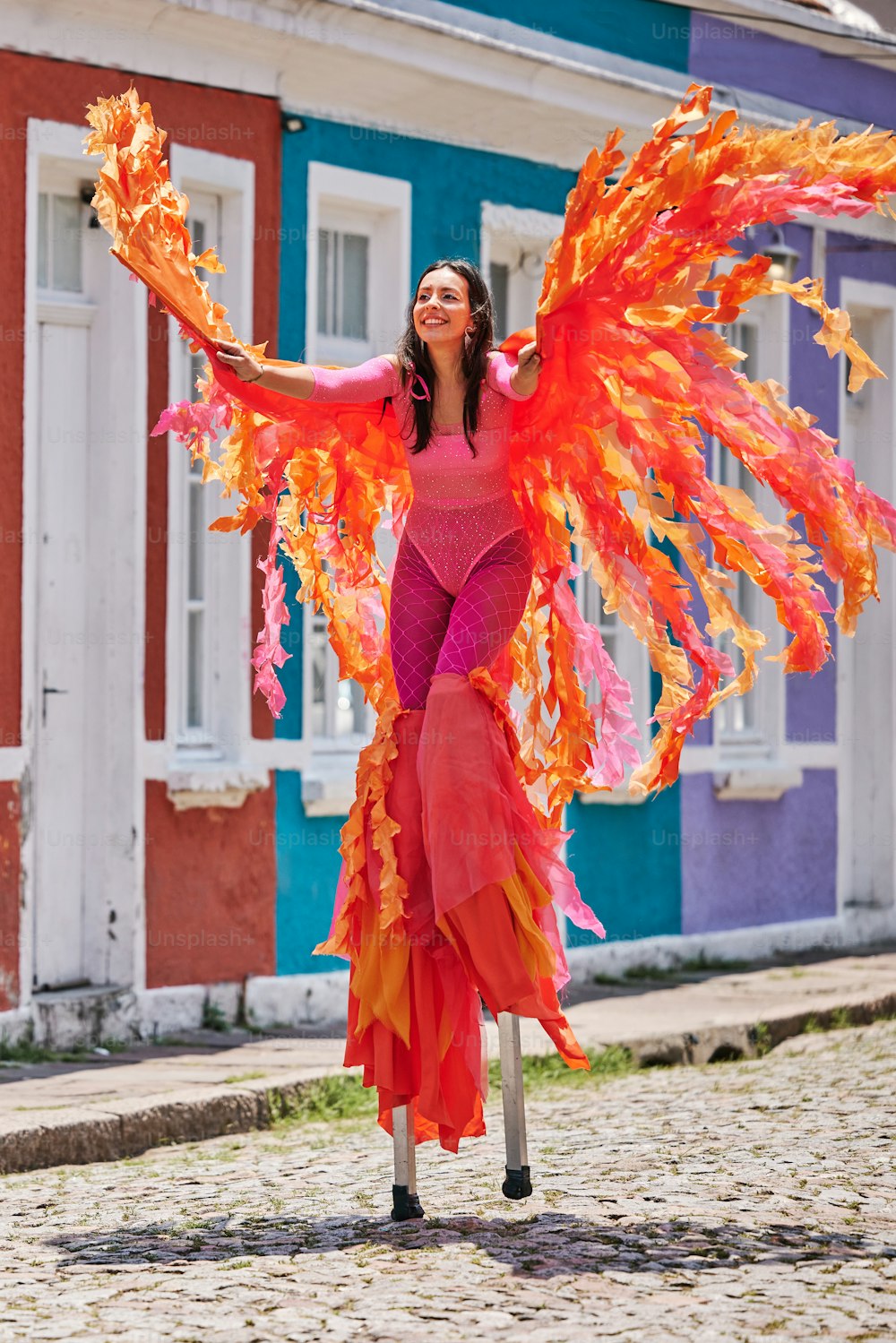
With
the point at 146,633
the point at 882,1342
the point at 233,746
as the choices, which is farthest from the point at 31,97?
the point at 882,1342

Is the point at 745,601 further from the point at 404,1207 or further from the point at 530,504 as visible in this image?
the point at 404,1207

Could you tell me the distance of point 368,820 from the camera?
17.9 ft

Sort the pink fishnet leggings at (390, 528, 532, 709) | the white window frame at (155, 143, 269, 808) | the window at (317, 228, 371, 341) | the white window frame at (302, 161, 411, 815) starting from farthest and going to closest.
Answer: the window at (317, 228, 371, 341) < the white window frame at (302, 161, 411, 815) < the white window frame at (155, 143, 269, 808) < the pink fishnet leggings at (390, 528, 532, 709)

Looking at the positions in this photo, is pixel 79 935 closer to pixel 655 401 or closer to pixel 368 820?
pixel 368 820

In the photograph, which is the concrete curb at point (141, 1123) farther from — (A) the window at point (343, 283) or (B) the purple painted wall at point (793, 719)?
(B) the purple painted wall at point (793, 719)

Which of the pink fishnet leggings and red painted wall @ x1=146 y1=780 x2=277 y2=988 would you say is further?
red painted wall @ x1=146 y1=780 x2=277 y2=988

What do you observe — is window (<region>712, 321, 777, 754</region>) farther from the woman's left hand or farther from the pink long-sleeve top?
the woman's left hand

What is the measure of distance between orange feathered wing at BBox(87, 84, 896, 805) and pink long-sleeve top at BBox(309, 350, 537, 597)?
0.12 metres

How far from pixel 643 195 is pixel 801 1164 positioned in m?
2.69

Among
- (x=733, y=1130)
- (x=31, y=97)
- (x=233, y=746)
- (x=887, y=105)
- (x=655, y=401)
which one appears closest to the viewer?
(x=655, y=401)

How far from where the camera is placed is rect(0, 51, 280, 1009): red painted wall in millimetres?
8461

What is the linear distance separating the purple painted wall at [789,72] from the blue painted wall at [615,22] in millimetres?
162

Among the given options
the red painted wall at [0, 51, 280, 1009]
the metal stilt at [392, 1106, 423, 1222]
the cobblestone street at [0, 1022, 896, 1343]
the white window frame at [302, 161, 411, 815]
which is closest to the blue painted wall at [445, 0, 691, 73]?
the white window frame at [302, 161, 411, 815]

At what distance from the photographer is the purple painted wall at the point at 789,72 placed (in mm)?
12234
